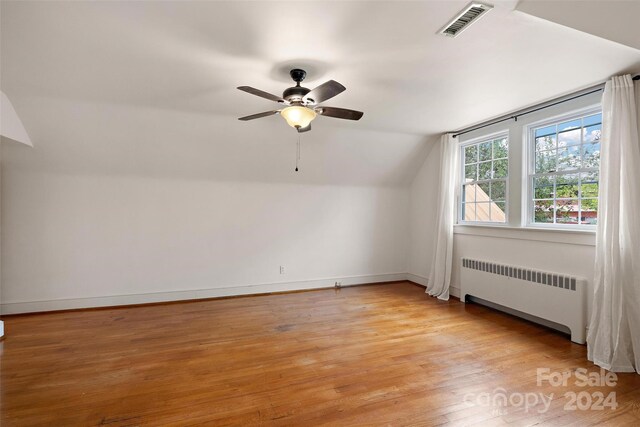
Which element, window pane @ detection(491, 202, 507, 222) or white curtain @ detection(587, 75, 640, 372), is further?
window pane @ detection(491, 202, 507, 222)

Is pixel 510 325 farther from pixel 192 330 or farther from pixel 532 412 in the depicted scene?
pixel 192 330

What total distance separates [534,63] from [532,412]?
2.62 metres

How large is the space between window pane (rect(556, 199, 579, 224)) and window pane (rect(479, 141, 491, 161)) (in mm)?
1155

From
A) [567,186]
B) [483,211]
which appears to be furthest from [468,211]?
[567,186]

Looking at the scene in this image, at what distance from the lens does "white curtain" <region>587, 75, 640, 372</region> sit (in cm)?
251

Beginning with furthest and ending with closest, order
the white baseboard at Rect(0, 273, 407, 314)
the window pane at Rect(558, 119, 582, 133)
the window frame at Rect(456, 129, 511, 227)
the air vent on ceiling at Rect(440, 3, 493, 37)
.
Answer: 1. the window frame at Rect(456, 129, 511, 227)
2. the white baseboard at Rect(0, 273, 407, 314)
3. the window pane at Rect(558, 119, 582, 133)
4. the air vent on ceiling at Rect(440, 3, 493, 37)

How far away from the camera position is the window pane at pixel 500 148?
398cm

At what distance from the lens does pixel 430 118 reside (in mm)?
3916

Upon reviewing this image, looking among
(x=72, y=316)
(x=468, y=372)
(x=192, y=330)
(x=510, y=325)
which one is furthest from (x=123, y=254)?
(x=510, y=325)

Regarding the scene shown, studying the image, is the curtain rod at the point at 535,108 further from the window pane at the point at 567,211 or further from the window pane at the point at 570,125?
the window pane at the point at 567,211

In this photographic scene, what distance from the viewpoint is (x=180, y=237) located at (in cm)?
436

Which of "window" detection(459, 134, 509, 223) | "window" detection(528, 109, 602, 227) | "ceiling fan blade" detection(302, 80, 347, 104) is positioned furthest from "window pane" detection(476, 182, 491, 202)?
"ceiling fan blade" detection(302, 80, 347, 104)

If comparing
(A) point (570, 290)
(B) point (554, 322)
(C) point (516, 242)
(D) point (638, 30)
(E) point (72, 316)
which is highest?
(D) point (638, 30)

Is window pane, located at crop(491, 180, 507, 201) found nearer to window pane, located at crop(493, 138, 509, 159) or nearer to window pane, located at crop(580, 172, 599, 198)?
window pane, located at crop(493, 138, 509, 159)
